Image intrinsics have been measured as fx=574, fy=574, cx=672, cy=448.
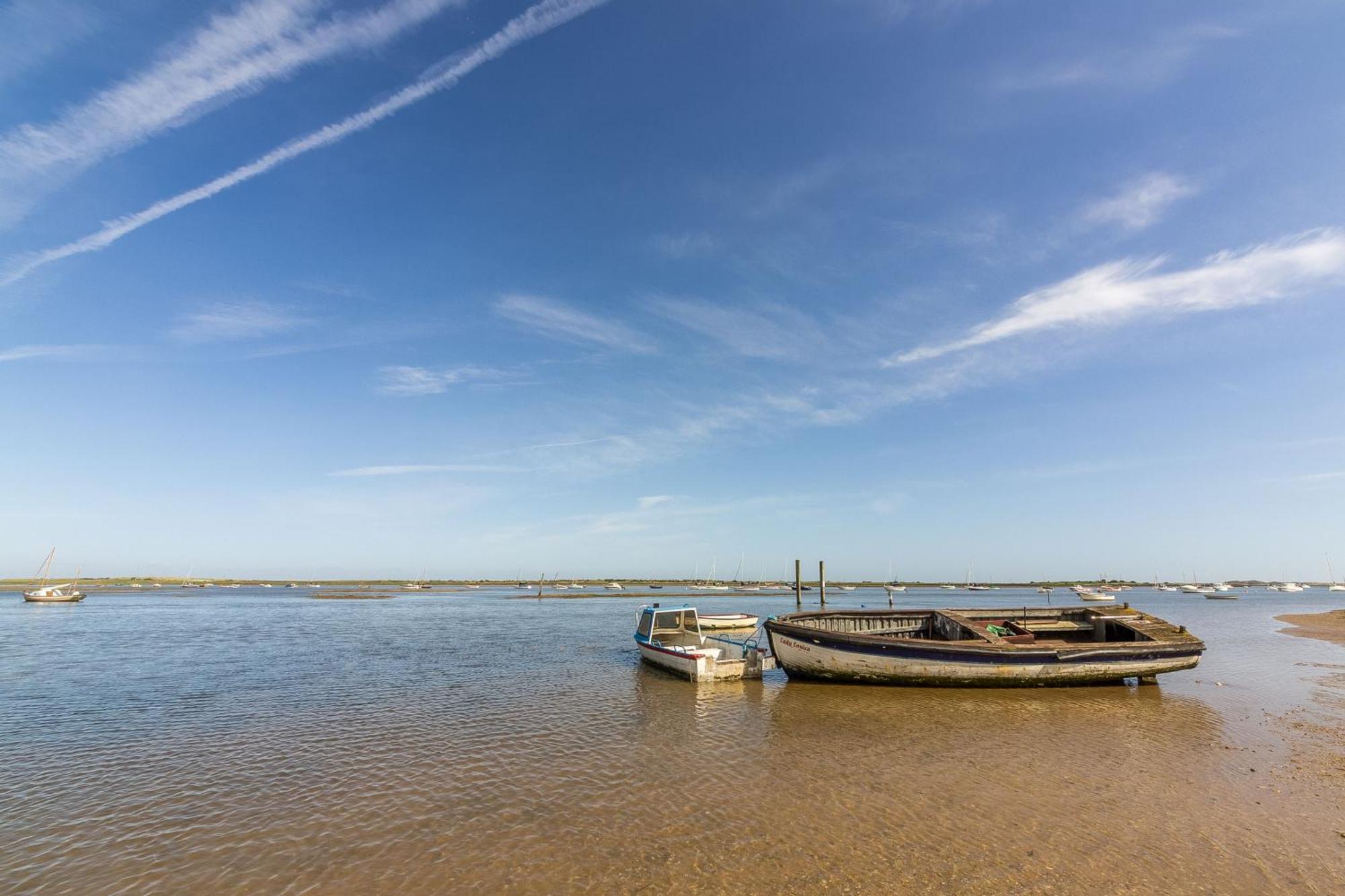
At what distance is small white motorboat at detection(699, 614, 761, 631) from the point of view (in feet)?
140

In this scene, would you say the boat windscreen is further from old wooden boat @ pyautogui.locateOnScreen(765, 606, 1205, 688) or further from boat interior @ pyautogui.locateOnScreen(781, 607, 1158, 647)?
old wooden boat @ pyautogui.locateOnScreen(765, 606, 1205, 688)

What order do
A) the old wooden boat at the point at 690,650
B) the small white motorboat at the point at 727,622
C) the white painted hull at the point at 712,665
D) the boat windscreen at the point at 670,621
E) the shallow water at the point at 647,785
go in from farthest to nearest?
the small white motorboat at the point at 727,622 < the boat windscreen at the point at 670,621 < the old wooden boat at the point at 690,650 < the white painted hull at the point at 712,665 < the shallow water at the point at 647,785

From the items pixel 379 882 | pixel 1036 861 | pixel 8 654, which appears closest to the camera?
pixel 379 882

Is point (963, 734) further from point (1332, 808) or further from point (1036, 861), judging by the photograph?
point (1036, 861)

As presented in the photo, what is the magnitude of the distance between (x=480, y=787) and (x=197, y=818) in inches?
188

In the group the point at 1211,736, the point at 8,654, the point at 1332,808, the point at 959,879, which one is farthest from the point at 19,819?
the point at 8,654

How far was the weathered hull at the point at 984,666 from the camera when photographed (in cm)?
2081

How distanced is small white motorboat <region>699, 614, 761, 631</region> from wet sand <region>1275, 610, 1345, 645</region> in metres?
36.6

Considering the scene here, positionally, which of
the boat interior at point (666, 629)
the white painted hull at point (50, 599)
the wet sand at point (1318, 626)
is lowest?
the wet sand at point (1318, 626)

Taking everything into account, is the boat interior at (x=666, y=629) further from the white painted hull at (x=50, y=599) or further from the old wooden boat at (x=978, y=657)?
the white painted hull at (x=50, y=599)

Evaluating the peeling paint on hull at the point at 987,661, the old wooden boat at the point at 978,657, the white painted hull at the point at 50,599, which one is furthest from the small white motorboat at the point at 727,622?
the white painted hull at the point at 50,599

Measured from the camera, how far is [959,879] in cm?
799

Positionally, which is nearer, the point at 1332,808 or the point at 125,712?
the point at 1332,808

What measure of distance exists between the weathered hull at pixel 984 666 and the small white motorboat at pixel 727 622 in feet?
67.4
